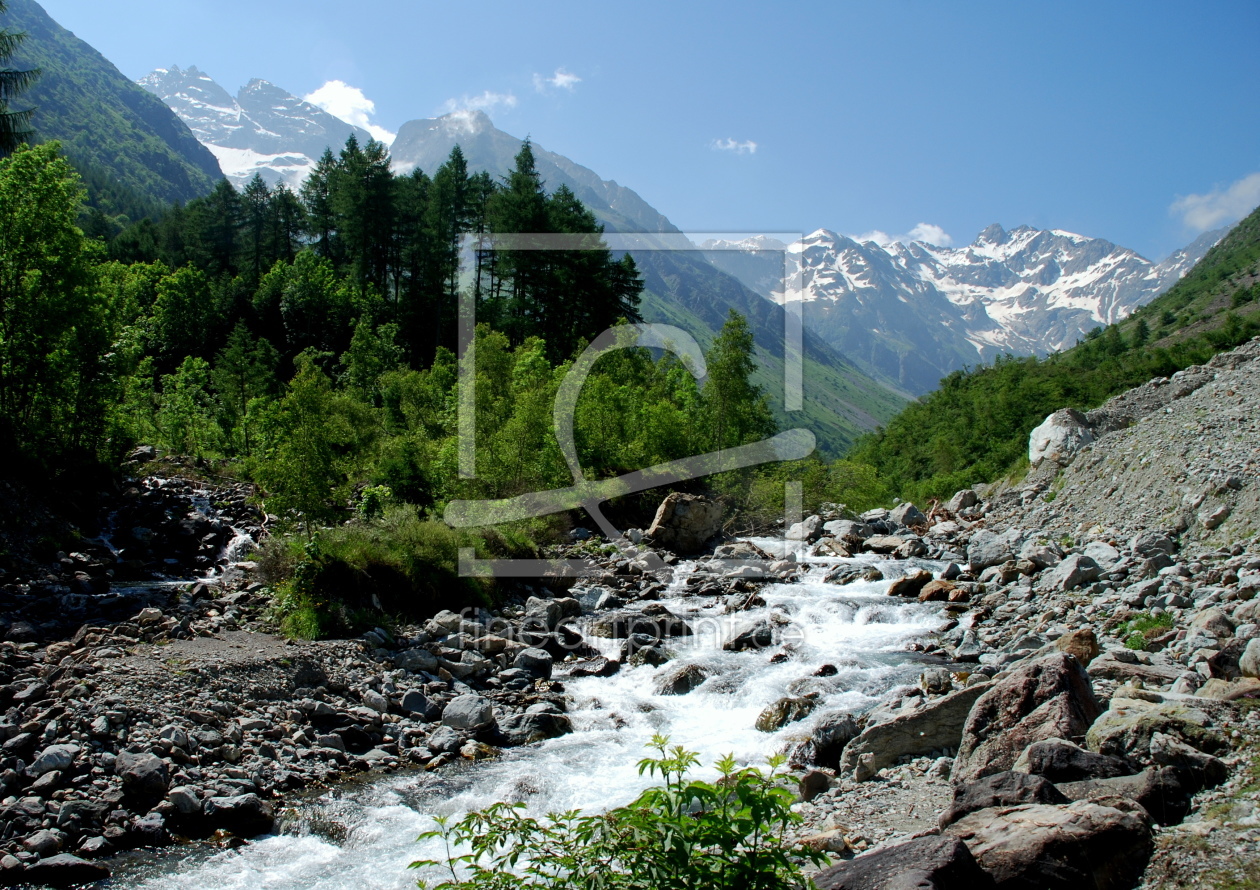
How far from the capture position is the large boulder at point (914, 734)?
37.6ft

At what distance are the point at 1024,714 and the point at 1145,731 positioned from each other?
1.49 metres

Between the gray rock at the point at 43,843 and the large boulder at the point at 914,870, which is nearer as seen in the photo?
the large boulder at the point at 914,870

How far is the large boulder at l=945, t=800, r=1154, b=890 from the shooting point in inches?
258

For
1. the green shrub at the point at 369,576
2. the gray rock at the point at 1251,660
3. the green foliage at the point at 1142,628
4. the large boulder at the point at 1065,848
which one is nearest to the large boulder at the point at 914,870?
the large boulder at the point at 1065,848

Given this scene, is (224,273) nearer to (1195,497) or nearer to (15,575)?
(15,575)

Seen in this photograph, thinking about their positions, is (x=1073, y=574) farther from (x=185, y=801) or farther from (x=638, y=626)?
(x=185, y=801)

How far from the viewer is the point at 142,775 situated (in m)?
10.5

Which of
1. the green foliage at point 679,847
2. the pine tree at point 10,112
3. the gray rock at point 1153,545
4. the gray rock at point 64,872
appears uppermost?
the pine tree at point 10,112

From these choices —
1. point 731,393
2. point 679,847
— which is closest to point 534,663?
point 679,847

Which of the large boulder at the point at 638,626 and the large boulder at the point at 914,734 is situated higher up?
the large boulder at the point at 914,734

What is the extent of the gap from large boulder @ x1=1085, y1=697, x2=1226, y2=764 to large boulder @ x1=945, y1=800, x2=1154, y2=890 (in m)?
1.52

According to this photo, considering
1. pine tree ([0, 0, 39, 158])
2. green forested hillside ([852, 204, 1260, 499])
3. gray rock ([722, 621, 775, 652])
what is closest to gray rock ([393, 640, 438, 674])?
gray rock ([722, 621, 775, 652])

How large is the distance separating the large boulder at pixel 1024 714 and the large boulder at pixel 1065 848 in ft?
7.49

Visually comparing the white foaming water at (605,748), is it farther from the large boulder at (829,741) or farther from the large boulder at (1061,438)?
the large boulder at (1061,438)
